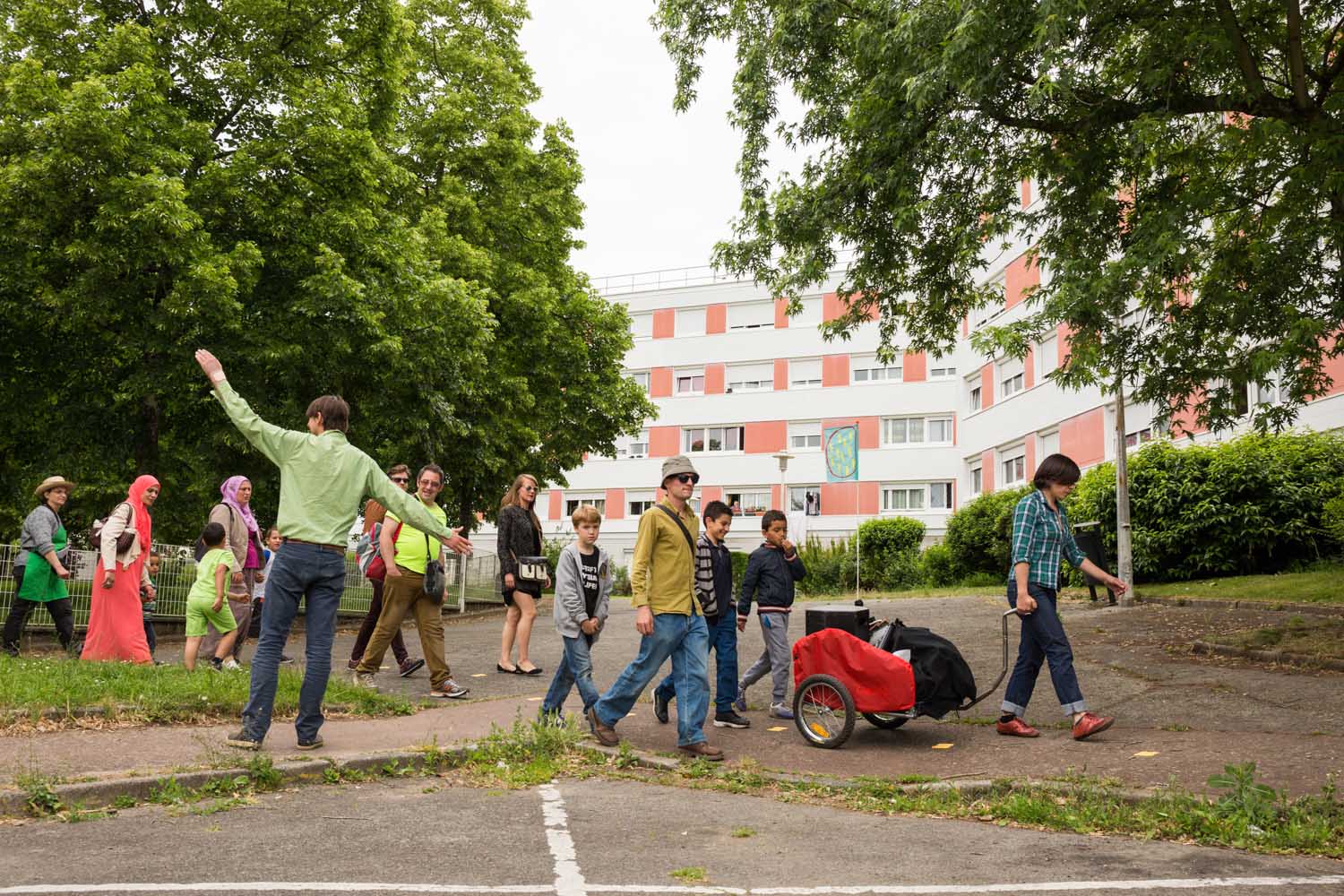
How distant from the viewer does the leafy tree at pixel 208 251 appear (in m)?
15.8

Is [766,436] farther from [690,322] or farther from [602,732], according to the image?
[602,732]

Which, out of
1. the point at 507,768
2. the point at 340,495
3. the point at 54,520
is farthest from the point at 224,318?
the point at 507,768

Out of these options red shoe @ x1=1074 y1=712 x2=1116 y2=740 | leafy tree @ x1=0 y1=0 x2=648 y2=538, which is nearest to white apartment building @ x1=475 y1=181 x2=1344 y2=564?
leafy tree @ x1=0 y1=0 x2=648 y2=538

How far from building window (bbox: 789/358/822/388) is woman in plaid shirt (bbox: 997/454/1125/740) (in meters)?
41.2

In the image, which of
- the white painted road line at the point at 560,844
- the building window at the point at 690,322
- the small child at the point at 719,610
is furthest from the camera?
the building window at the point at 690,322

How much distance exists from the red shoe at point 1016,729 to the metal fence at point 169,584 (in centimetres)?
824

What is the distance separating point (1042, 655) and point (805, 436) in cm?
4124

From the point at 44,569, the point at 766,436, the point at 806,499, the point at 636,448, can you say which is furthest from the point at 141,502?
the point at 636,448

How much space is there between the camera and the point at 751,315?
5084cm

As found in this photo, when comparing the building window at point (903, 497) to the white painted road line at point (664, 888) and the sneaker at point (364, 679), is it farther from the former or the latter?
the white painted road line at point (664, 888)

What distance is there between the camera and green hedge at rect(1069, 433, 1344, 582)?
1859 cm

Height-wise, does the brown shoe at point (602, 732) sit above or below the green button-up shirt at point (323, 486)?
below

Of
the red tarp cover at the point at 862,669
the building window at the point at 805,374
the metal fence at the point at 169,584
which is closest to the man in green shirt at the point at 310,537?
the red tarp cover at the point at 862,669

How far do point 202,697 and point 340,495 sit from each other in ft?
7.66
